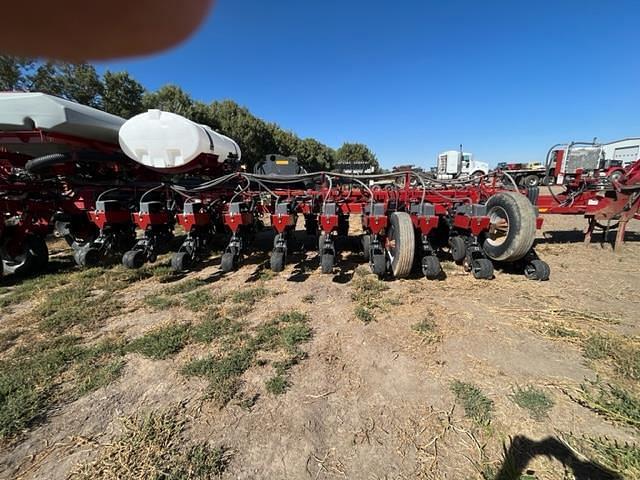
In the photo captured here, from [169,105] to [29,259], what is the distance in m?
21.2

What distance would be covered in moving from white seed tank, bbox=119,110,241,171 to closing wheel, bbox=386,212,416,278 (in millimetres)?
3487

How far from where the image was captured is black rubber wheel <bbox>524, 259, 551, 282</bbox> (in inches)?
187

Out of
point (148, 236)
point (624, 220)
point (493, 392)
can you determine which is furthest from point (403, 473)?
point (624, 220)

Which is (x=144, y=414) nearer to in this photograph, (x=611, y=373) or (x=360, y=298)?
(x=360, y=298)

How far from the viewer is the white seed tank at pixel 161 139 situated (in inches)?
196

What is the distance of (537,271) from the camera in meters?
4.81

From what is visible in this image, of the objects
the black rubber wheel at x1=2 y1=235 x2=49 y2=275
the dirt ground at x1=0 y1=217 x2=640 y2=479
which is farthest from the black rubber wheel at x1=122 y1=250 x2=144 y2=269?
the black rubber wheel at x1=2 y1=235 x2=49 y2=275

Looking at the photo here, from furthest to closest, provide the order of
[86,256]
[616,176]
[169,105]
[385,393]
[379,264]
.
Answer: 1. [169,105]
2. [616,176]
3. [86,256]
4. [379,264]
5. [385,393]

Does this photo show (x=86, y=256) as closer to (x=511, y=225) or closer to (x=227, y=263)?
(x=227, y=263)

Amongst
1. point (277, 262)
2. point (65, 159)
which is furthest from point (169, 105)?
point (277, 262)

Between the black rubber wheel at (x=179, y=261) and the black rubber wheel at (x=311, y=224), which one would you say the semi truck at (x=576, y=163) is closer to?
the black rubber wheel at (x=311, y=224)

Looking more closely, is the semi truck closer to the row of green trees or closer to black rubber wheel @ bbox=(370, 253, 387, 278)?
black rubber wheel @ bbox=(370, 253, 387, 278)

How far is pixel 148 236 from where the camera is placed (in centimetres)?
491

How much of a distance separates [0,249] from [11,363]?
3462 mm
